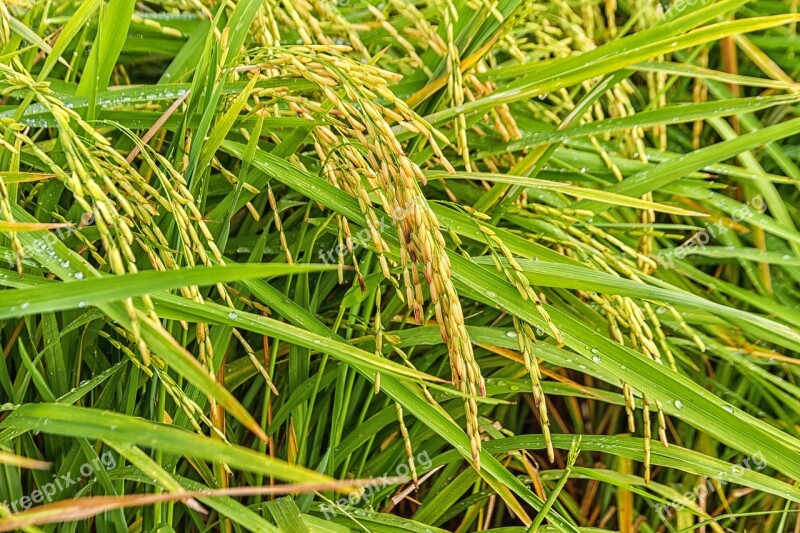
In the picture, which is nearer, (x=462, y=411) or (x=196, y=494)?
(x=196, y=494)

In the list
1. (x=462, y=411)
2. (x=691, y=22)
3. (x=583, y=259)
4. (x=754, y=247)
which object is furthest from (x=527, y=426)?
(x=691, y=22)

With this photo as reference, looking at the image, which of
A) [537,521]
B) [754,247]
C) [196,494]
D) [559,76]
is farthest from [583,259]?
[196,494]

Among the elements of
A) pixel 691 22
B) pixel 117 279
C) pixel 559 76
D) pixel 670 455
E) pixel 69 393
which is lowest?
pixel 69 393

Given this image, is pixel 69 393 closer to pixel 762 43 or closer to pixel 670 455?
pixel 670 455

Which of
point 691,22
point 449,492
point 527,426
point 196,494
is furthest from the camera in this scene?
point 527,426

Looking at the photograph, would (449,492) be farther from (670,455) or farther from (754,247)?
(754,247)

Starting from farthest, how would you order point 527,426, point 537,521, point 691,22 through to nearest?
point 527,426 → point 691,22 → point 537,521

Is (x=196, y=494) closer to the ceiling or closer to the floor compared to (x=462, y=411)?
closer to the ceiling
